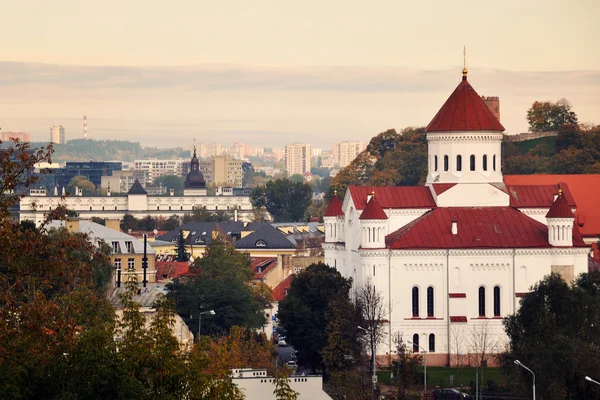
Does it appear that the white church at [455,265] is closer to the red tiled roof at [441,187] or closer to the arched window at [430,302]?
the arched window at [430,302]

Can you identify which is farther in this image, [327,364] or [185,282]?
[185,282]

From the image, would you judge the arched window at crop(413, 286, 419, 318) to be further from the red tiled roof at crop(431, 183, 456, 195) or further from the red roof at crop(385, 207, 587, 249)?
the red tiled roof at crop(431, 183, 456, 195)

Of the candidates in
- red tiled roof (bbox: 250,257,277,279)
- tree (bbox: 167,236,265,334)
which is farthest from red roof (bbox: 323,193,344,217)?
red tiled roof (bbox: 250,257,277,279)

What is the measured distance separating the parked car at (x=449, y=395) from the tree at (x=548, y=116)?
94.6 metres

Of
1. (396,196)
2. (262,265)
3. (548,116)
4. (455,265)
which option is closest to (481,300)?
(455,265)

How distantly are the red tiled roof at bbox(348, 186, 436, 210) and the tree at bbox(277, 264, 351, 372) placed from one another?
453cm

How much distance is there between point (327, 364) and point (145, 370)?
3781 centimetres

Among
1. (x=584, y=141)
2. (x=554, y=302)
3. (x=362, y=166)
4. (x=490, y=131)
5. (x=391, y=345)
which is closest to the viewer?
(x=554, y=302)


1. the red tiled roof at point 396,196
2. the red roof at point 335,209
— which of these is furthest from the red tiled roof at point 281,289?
the red tiled roof at point 396,196

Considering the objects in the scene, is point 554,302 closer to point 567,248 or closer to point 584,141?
point 567,248

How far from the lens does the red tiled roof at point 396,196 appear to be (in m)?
99.8

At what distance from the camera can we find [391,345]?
9381cm

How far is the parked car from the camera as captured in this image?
77.9 metres

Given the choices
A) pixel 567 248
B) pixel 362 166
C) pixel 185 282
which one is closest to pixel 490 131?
pixel 567 248
